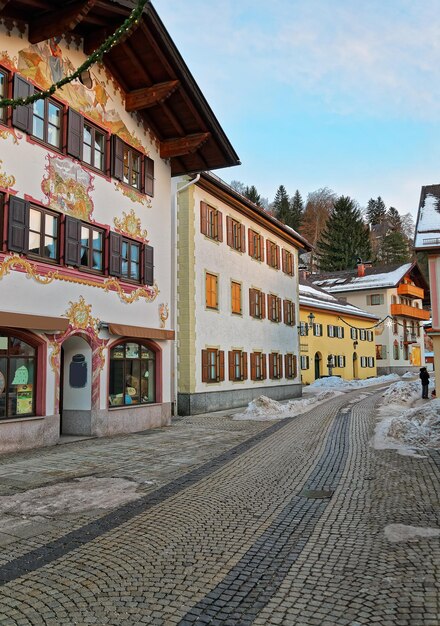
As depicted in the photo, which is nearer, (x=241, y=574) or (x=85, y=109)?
(x=241, y=574)

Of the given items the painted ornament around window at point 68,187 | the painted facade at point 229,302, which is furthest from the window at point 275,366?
the painted ornament around window at point 68,187

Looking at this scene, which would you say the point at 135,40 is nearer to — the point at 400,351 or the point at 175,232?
the point at 175,232

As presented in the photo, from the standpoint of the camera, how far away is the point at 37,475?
390 inches

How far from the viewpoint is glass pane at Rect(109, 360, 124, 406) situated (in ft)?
52.0

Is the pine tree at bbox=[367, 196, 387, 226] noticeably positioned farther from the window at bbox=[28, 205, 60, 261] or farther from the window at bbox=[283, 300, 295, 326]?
the window at bbox=[28, 205, 60, 261]

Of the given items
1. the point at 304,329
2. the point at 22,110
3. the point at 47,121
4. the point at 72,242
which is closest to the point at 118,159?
the point at 47,121

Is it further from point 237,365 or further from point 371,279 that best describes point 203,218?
point 371,279

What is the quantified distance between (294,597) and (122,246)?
1315 cm

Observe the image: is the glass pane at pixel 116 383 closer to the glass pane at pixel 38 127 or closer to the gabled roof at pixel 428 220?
the glass pane at pixel 38 127

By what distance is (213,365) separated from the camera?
77.0ft

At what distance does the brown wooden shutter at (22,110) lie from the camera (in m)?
12.9

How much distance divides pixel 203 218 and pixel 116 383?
9.74 m

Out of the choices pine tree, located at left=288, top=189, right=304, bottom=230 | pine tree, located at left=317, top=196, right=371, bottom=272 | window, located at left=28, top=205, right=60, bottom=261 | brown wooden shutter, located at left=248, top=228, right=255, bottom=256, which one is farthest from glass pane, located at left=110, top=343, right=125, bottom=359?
pine tree, located at left=288, top=189, right=304, bottom=230

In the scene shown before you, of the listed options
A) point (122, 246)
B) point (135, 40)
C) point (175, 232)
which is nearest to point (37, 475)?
point (122, 246)
